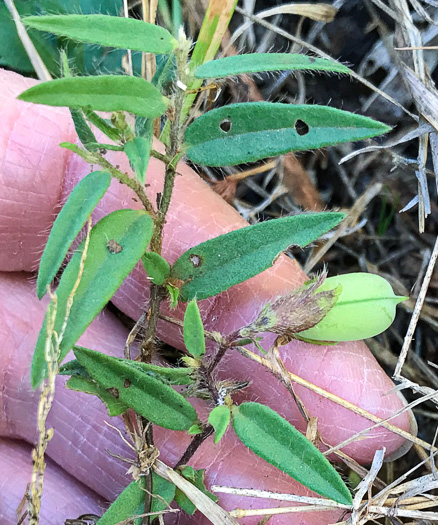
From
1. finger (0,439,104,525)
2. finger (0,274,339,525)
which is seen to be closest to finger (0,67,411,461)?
finger (0,274,339,525)

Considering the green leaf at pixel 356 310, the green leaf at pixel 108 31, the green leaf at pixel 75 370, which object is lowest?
the green leaf at pixel 75 370

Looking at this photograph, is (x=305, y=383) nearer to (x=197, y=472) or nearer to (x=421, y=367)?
(x=197, y=472)

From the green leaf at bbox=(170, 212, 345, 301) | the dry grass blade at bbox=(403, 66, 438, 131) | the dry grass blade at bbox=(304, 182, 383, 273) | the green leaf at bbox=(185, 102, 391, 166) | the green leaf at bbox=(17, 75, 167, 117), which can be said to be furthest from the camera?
the dry grass blade at bbox=(304, 182, 383, 273)

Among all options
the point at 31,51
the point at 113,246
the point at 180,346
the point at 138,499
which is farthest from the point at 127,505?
the point at 31,51

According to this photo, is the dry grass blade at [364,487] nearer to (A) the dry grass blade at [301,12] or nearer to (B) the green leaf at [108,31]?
(B) the green leaf at [108,31]

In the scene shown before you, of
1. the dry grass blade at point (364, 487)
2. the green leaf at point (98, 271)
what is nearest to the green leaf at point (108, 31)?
the green leaf at point (98, 271)

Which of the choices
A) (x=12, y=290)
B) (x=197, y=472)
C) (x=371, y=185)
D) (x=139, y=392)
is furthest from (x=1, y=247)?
(x=371, y=185)

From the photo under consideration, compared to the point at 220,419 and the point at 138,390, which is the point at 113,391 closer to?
the point at 138,390

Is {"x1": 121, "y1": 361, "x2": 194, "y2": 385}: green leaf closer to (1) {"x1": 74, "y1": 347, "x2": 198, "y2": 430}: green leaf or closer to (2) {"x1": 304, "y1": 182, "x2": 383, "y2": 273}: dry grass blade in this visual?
(1) {"x1": 74, "y1": 347, "x2": 198, "y2": 430}: green leaf
